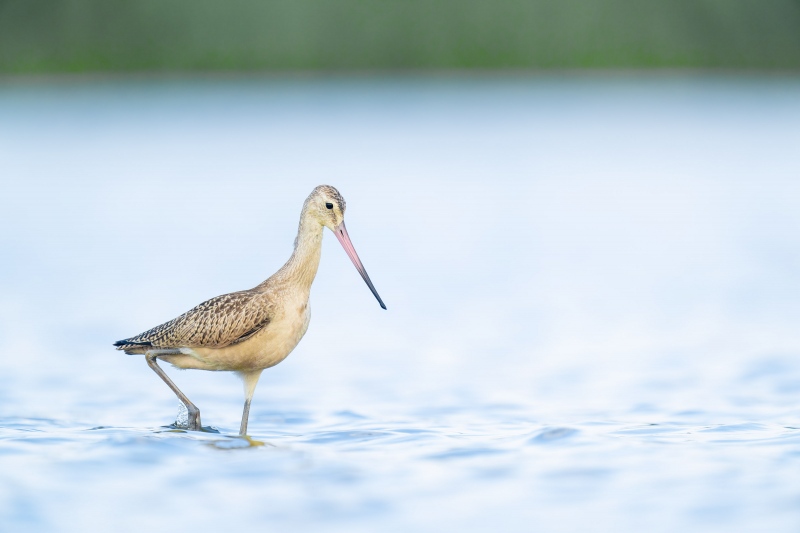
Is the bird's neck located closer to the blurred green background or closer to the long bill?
the long bill

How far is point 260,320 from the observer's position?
8.23 m

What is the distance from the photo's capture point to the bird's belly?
27.1 ft

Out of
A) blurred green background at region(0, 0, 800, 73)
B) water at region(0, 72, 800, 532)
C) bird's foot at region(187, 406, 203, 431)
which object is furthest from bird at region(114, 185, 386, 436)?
blurred green background at region(0, 0, 800, 73)

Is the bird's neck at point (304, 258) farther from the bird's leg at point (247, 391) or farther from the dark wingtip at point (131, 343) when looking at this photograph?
the dark wingtip at point (131, 343)

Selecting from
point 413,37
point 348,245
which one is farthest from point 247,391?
point 413,37

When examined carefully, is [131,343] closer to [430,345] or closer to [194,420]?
[194,420]

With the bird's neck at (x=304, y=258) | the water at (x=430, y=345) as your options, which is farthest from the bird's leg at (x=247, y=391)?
the bird's neck at (x=304, y=258)

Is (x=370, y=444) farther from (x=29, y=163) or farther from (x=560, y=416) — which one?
(x=29, y=163)

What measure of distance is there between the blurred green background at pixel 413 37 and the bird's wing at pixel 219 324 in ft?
170

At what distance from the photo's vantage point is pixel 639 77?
2625 inches

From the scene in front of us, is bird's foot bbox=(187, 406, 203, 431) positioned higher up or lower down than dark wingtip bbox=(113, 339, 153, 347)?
lower down

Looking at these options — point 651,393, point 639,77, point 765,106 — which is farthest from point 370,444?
point 639,77

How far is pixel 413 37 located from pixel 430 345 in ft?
165

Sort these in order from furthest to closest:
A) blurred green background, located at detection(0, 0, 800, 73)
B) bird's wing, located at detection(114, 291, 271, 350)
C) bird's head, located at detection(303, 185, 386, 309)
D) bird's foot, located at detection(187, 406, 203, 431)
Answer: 1. blurred green background, located at detection(0, 0, 800, 73)
2. bird's foot, located at detection(187, 406, 203, 431)
3. bird's head, located at detection(303, 185, 386, 309)
4. bird's wing, located at detection(114, 291, 271, 350)
